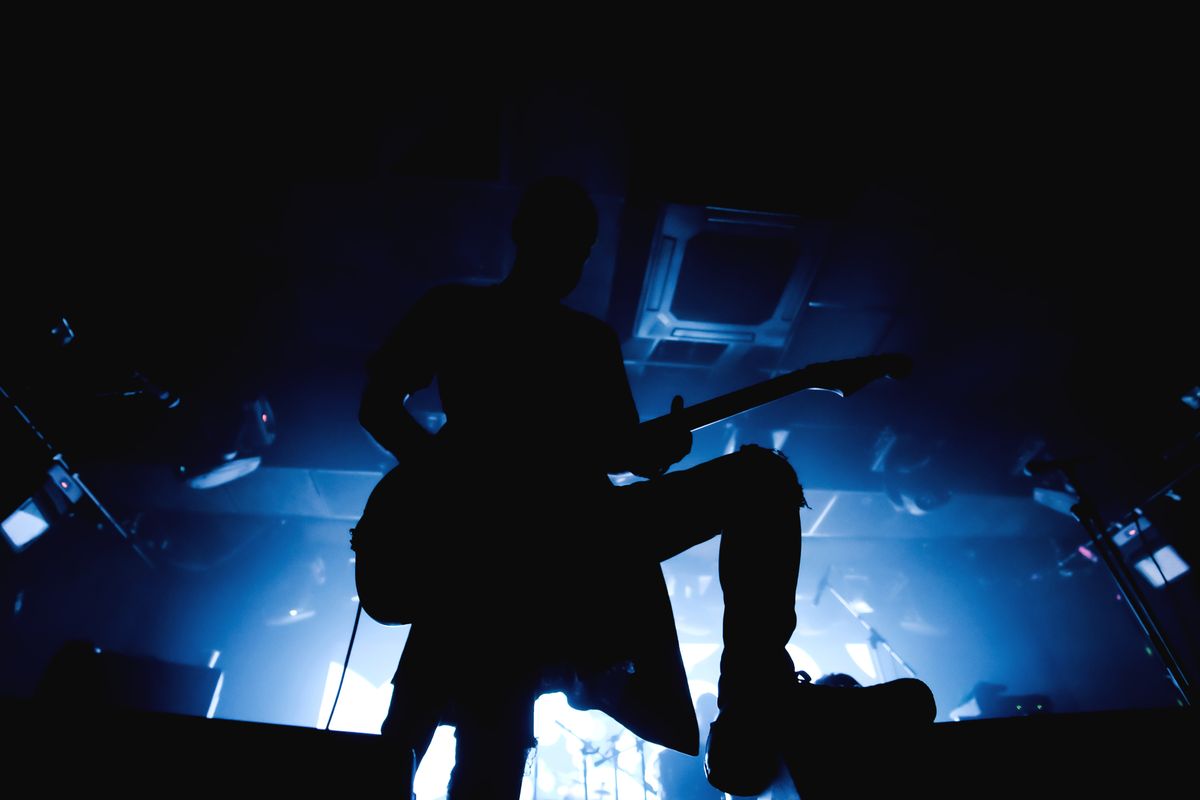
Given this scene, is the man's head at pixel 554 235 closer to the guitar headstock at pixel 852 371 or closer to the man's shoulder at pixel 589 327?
the man's shoulder at pixel 589 327

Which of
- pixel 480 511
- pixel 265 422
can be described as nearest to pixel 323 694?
pixel 265 422

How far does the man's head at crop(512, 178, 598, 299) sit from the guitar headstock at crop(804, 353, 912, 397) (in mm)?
1071

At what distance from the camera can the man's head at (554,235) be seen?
1936mm

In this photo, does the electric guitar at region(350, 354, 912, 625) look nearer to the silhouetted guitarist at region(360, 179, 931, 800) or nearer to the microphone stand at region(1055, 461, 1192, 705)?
the silhouetted guitarist at region(360, 179, 931, 800)

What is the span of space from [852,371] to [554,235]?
1.38m

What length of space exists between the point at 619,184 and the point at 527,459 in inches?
119

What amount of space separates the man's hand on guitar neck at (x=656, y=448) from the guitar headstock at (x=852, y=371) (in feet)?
2.38

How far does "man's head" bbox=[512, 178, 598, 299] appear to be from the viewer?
6.35 feet

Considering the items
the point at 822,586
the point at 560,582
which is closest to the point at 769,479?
the point at 560,582

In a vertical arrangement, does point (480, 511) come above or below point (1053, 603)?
above

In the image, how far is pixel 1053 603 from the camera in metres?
6.83

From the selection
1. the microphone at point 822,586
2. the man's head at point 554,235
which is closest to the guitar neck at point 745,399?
the man's head at point 554,235

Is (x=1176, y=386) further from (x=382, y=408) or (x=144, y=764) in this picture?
(x=144, y=764)

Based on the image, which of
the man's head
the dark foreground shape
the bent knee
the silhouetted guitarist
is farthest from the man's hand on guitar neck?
the dark foreground shape
